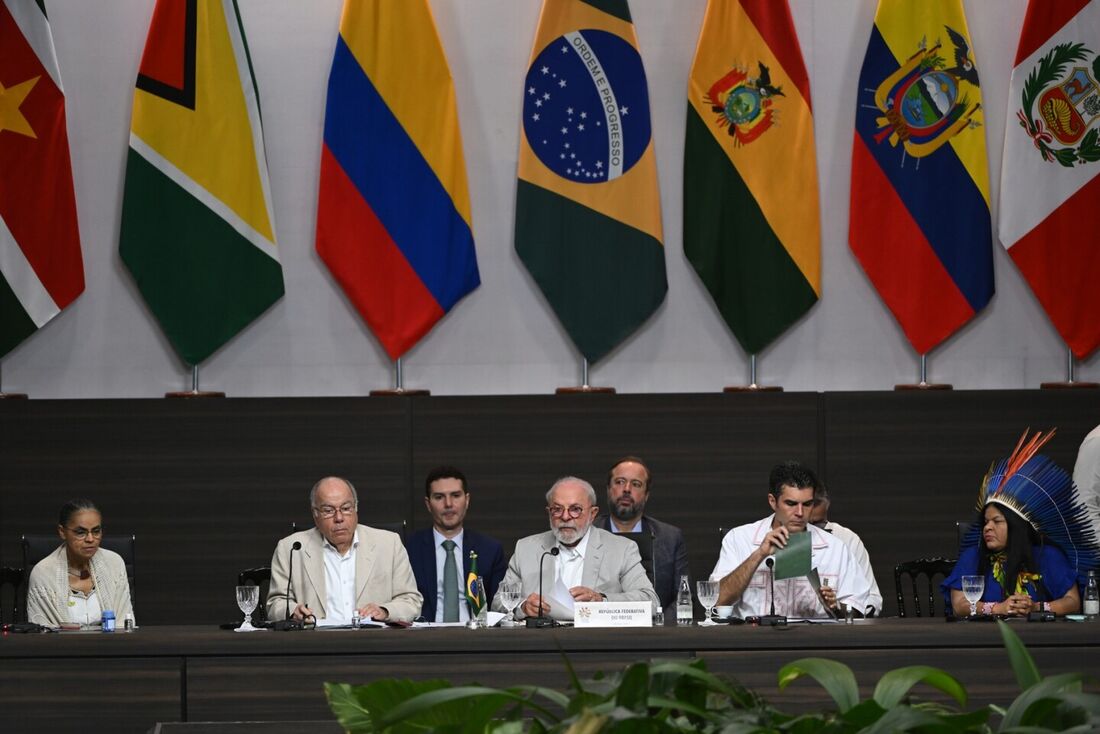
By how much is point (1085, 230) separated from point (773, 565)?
325 centimetres

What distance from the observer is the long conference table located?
4391 mm

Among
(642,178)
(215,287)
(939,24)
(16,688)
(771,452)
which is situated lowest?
(16,688)

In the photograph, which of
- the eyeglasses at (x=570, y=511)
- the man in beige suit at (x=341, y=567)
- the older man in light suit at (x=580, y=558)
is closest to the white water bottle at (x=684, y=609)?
the older man in light suit at (x=580, y=558)

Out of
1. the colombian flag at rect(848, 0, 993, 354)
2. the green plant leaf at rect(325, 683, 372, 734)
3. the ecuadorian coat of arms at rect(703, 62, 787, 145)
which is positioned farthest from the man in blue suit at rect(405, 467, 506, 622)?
the green plant leaf at rect(325, 683, 372, 734)

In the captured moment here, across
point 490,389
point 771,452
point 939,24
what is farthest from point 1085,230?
point 490,389

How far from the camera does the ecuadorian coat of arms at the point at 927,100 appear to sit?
7.07 m

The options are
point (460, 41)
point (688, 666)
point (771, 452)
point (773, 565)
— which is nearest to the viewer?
point (688, 666)

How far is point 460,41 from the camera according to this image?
23.7 ft

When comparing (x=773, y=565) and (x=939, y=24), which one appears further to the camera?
(x=939, y=24)

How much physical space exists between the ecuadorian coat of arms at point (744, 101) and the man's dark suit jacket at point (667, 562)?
2209mm

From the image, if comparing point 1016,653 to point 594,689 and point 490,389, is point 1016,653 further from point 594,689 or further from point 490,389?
point 490,389

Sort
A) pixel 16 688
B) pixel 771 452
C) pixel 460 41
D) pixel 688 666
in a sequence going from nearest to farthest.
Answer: pixel 688 666
pixel 16 688
pixel 771 452
pixel 460 41

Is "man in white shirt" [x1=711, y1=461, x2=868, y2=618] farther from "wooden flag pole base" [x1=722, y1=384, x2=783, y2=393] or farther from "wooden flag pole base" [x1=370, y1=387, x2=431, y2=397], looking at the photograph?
"wooden flag pole base" [x1=370, y1=387, x2=431, y2=397]

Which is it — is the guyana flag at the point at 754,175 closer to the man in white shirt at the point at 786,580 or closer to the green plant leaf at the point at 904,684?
the man in white shirt at the point at 786,580
